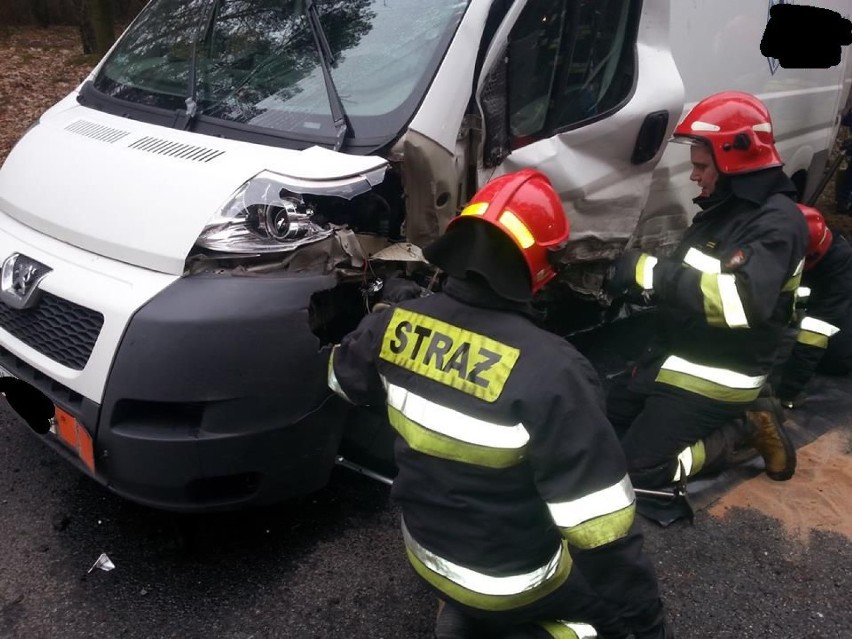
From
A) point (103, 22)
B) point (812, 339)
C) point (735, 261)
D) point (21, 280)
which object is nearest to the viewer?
point (21, 280)

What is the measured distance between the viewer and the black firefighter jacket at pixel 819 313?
4.10 metres

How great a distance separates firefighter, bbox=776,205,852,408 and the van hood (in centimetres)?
261

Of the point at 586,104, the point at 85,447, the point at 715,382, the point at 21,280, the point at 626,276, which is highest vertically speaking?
the point at 586,104

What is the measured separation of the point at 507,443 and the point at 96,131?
2.16m

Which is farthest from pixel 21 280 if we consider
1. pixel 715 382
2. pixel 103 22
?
pixel 103 22

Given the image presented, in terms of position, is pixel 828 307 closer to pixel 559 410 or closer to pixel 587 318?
pixel 587 318

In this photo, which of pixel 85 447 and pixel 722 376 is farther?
pixel 722 376

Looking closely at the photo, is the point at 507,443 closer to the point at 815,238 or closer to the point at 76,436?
the point at 76,436

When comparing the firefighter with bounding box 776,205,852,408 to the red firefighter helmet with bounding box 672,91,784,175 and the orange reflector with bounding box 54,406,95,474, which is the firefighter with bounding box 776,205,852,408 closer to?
the red firefighter helmet with bounding box 672,91,784,175

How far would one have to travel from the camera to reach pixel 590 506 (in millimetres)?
1732

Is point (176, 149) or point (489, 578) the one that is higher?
point (176, 149)

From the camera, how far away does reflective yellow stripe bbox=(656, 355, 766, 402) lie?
3.14 m

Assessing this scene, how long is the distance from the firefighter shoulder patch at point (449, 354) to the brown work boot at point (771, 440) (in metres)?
2.11

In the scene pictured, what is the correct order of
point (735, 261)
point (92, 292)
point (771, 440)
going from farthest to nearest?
point (771, 440), point (735, 261), point (92, 292)
